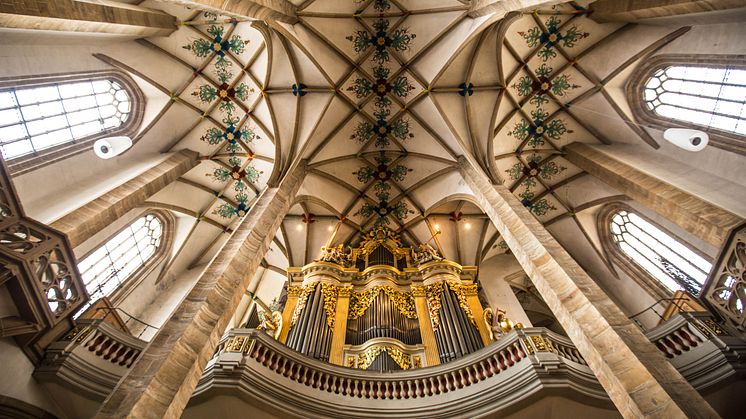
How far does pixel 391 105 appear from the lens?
47.8 ft

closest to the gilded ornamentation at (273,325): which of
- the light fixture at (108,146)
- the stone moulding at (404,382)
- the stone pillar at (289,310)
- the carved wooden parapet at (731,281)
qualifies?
the stone pillar at (289,310)

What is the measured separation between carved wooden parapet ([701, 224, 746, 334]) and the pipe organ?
5.44m

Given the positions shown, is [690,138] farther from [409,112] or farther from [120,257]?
[120,257]

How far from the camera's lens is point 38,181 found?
9523 mm

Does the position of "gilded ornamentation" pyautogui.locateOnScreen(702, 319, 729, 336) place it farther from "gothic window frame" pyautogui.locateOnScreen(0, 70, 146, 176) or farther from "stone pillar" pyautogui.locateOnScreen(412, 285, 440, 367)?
"gothic window frame" pyautogui.locateOnScreen(0, 70, 146, 176)

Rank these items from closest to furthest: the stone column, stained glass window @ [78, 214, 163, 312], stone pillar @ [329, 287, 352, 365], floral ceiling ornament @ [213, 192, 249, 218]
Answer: the stone column
stone pillar @ [329, 287, 352, 365]
stained glass window @ [78, 214, 163, 312]
floral ceiling ornament @ [213, 192, 249, 218]

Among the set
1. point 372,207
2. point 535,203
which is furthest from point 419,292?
point 535,203

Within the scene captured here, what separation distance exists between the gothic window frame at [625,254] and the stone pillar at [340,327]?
9.66 m

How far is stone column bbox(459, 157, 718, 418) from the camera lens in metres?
4.93

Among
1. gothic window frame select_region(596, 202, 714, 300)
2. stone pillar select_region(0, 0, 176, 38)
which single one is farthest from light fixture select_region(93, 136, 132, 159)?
gothic window frame select_region(596, 202, 714, 300)

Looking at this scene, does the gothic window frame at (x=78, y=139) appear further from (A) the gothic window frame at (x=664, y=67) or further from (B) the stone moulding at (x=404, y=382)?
(A) the gothic window frame at (x=664, y=67)

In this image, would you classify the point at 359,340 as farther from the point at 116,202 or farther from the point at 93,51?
the point at 93,51

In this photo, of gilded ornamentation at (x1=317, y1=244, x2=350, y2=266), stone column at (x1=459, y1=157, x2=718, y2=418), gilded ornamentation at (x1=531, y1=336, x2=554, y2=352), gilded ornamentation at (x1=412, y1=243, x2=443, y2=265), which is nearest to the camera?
stone column at (x1=459, y1=157, x2=718, y2=418)

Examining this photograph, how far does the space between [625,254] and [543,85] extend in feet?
21.9
